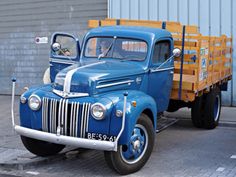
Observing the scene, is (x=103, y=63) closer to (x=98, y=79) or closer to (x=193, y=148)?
(x=98, y=79)

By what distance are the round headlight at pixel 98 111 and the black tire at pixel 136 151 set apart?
496 millimetres

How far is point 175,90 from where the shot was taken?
8836 millimetres

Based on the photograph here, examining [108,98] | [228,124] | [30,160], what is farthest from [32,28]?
[108,98]

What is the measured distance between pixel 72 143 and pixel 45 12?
367 inches

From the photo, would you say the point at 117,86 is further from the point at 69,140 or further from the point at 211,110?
the point at 211,110

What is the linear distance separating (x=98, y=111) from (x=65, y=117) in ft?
1.80

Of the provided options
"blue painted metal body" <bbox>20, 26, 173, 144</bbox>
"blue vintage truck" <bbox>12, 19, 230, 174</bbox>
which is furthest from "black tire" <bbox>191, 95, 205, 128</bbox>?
"blue painted metal body" <bbox>20, 26, 173, 144</bbox>

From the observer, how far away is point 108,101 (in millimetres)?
6684

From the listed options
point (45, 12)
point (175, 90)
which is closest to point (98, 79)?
point (175, 90)

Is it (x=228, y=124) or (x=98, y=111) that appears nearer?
(x=98, y=111)

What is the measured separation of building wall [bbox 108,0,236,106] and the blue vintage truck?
13.7ft

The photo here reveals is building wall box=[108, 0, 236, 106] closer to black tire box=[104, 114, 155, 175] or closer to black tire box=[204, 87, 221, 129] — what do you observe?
black tire box=[204, 87, 221, 129]

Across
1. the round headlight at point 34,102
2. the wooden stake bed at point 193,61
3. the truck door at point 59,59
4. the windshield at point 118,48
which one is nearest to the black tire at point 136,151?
the round headlight at point 34,102

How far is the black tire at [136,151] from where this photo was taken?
21.6 feet
